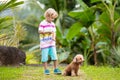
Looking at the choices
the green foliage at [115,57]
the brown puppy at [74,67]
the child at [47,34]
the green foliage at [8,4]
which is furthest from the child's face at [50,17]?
the green foliage at [115,57]

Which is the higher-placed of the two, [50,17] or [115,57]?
[50,17]

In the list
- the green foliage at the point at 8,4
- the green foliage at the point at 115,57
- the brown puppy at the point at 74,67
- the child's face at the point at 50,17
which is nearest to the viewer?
the green foliage at the point at 8,4

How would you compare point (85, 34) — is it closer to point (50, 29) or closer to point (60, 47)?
point (60, 47)

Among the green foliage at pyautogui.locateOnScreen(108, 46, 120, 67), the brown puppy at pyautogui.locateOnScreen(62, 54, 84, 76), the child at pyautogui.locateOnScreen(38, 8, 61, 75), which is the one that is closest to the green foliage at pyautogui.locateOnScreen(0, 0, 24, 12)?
the child at pyautogui.locateOnScreen(38, 8, 61, 75)

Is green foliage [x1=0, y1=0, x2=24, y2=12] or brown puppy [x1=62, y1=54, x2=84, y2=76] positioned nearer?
green foliage [x1=0, y1=0, x2=24, y2=12]

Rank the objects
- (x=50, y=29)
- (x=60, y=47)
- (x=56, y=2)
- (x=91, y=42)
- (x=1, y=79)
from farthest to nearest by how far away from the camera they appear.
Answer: (x=56, y=2)
(x=60, y=47)
(x=91, y=42)
(x=50, y=29)
(x=1, y=79)

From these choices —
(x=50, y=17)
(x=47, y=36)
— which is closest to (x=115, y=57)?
(x=47, y=36)

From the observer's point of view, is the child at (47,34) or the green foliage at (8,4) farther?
the child at (47,34)

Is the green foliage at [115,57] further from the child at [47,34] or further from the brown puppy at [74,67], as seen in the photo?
the child at [47,34]

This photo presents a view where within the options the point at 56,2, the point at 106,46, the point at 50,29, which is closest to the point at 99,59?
the point at 106,46

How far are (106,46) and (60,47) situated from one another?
12.2 feet

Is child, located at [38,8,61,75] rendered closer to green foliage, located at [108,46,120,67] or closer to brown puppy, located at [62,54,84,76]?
brown puppy, located at [62,54,84,76]

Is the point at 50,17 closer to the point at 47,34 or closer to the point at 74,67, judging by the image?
the point at 47,34

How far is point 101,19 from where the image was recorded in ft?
44.3
